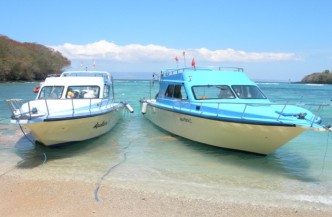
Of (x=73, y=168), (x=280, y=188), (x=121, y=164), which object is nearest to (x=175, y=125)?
(x=121, y=164)

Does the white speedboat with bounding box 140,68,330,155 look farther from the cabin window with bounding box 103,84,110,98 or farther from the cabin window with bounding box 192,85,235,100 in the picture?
the cabin window with bounding box 103,84,110,98

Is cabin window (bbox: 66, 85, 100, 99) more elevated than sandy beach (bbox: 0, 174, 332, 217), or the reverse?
cabin window (bbox: 66, 85, 100, 99)

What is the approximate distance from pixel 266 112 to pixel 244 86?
9.43ft

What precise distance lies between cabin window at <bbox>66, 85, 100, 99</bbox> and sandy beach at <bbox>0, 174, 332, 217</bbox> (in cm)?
578

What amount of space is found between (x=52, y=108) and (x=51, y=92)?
7.94 ft

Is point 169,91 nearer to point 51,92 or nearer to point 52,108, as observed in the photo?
point 51,92

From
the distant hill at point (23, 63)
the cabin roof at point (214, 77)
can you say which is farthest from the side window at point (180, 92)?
the distant hill at point (23, 63)

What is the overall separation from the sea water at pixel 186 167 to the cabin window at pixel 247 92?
1.98 metres

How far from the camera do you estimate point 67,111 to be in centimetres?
1075

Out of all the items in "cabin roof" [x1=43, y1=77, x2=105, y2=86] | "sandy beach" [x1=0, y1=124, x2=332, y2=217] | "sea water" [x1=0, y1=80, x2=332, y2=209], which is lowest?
"sea water" [x1=0, y1=80, x2=332, y2=209]

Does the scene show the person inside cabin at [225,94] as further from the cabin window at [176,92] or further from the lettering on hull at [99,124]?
the lettering on hull at [99,124]

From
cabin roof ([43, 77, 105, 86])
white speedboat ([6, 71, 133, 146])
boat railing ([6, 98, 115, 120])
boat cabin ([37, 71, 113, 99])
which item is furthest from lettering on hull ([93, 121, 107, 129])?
cabin roof ([43, 77, 105, 86])

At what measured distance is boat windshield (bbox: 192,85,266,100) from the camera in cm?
1224

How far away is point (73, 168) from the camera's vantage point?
369 inches
